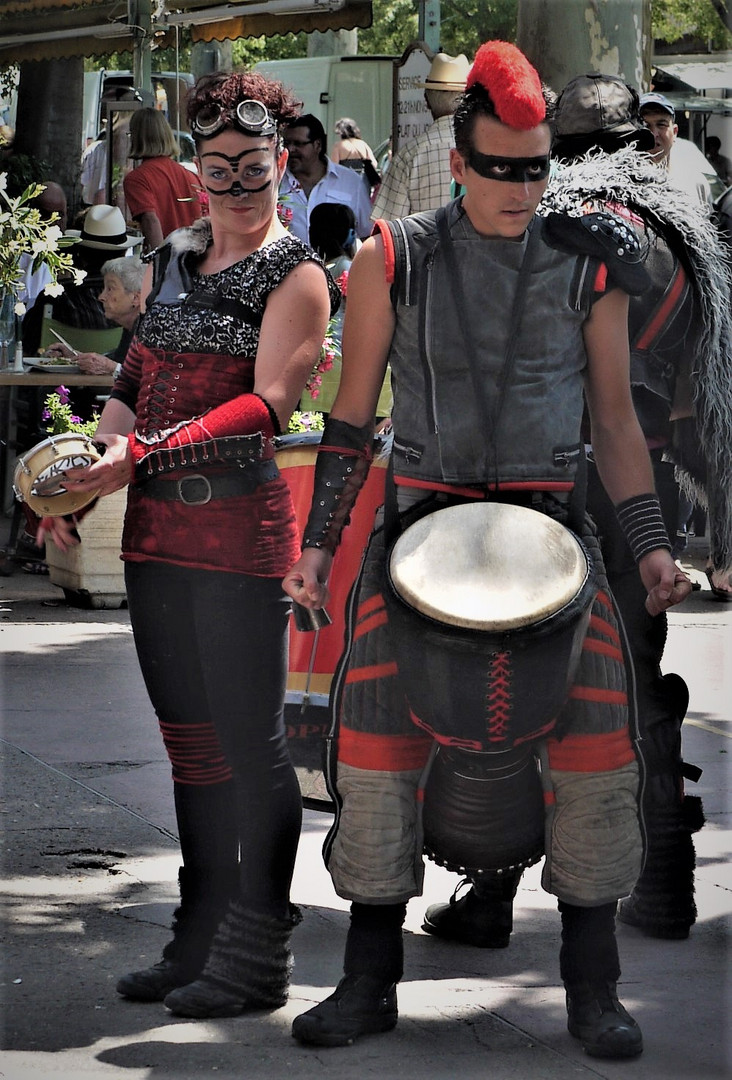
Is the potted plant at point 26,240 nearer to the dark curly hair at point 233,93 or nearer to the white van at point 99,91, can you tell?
the dark curly hair at point 233,93

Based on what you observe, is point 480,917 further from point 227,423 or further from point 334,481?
point 227,423

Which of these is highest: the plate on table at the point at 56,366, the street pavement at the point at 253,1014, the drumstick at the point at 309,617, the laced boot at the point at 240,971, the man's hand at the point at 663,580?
the man's hand at the point at 663,580

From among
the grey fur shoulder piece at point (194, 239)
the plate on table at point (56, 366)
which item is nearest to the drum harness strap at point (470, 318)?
the grey fur shoulder piece at point (194, 239)

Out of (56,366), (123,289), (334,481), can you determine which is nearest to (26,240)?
(334,481)

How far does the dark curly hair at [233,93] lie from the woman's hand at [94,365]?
5.56 m

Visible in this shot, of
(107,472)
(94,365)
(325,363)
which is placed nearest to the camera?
(107,472)

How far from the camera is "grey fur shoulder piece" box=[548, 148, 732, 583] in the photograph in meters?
3.98

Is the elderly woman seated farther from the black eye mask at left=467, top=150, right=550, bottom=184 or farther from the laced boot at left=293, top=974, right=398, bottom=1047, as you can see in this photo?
the laced boot at left=293, top=974, right=398, bottom=1047

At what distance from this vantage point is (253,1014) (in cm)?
355

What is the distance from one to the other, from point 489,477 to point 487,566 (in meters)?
0.24

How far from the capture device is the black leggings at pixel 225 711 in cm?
354

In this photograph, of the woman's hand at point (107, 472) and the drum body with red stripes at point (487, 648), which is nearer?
the drum body with red stripes at point (487, 648)

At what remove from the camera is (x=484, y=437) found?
3.28m

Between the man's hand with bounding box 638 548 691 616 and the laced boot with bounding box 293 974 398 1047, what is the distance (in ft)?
3.22
